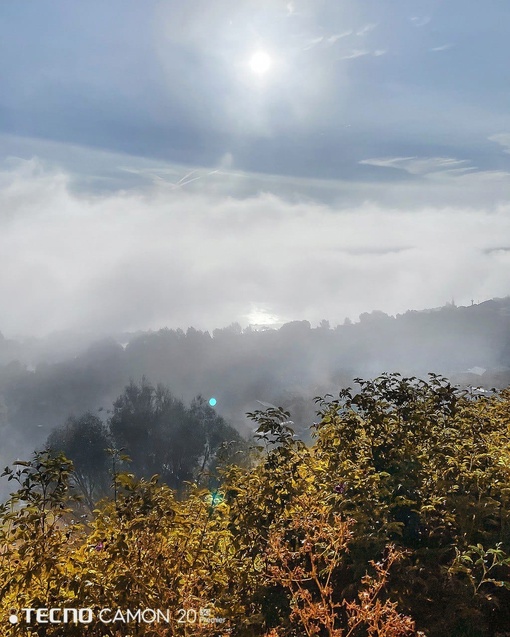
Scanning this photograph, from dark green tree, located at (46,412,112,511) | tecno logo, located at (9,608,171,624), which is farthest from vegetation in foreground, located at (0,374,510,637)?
dark green tree, located at (46,412,112,511)

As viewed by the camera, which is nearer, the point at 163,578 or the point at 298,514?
the point at 163,578

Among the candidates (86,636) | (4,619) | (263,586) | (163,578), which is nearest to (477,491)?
(263,586)

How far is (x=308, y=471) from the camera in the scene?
6.23 m

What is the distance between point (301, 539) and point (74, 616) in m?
2.18

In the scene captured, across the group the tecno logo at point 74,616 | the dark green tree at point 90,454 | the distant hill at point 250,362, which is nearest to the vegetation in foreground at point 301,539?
the tecno logo at point 74,616

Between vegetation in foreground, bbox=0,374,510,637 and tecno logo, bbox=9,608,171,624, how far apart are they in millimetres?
46

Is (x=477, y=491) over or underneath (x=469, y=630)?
over

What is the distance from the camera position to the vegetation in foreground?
4.23m

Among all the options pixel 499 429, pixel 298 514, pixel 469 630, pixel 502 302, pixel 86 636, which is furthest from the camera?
pixel 502 302

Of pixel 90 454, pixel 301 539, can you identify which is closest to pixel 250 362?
pixel 90 454

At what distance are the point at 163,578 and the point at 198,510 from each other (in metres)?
1.24

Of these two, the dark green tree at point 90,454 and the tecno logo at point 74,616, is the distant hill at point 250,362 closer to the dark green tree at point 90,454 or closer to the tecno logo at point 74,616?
the dark green tree at point 90,454

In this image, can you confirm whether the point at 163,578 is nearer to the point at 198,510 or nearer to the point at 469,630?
the point at 198,510

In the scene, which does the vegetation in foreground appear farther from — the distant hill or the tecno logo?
the distant hill
